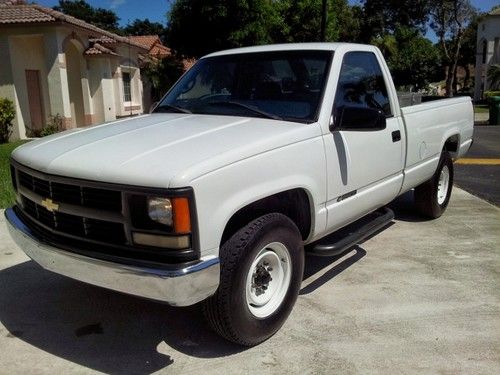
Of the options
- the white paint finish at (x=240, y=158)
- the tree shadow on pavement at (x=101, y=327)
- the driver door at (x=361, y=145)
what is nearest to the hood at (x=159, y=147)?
the white paint finish at (x=240, y=158)

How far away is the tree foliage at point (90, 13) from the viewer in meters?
73.0

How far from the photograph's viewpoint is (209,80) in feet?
15.3

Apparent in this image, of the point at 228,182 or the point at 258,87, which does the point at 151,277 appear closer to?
the point at 228,182

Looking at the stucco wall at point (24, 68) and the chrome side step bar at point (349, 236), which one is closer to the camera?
the chrome side step bar at point (349, 236)

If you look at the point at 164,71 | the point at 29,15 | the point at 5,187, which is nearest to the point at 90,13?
the point at 164,71

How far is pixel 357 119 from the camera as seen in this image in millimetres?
3875

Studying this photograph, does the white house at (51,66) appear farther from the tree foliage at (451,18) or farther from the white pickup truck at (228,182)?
the tree foliage at (451,18)

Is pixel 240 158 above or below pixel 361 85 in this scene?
below

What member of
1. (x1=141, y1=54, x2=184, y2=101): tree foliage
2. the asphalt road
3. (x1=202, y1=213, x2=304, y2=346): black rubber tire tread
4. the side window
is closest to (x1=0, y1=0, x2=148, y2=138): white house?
(x1=141, y1=54, x2=184, y2=101): tree foliage

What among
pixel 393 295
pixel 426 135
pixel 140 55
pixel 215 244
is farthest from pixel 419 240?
pixel 140 55

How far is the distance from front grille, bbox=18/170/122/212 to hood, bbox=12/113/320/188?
8cm

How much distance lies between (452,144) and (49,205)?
201 inches

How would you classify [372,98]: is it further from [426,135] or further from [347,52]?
[426,135]

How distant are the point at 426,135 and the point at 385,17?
39.4 m
